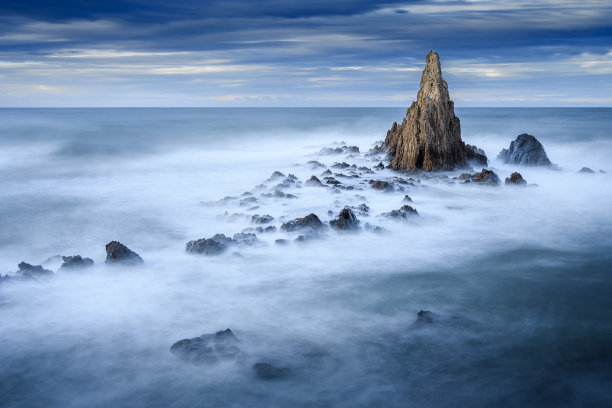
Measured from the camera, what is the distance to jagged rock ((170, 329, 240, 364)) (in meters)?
7.45

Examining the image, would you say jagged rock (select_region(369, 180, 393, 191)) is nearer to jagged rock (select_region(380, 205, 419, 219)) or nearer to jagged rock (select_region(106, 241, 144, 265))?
jagged rock (select_region(380, 205, 419, 219))

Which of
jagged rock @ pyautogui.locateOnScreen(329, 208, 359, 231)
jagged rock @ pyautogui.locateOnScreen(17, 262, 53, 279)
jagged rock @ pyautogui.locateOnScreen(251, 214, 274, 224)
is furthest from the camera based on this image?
jagged rock @ pyautogui.locateOnScreen(251, 214, 274, 224)

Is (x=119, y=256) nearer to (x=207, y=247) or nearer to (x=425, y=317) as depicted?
(x=207, y=247)

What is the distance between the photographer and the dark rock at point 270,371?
7.12m

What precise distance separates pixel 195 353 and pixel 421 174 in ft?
54.6

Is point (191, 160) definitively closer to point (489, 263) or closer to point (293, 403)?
point (489, 263)

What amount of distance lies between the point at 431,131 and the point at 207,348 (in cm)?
1766

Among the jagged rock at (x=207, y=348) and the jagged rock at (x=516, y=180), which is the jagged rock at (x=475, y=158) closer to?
the jagged rock at (x=516, y=180)

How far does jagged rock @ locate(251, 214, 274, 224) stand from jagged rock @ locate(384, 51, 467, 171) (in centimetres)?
991

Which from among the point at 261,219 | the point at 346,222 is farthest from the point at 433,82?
the point at 261,219

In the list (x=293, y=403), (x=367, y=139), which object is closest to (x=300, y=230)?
(x=293, y=403)

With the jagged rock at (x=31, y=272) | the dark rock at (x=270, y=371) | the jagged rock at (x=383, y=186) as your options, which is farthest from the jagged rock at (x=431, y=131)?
the dark rock at (x=270, y=371)

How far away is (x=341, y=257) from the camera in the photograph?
40.1ft

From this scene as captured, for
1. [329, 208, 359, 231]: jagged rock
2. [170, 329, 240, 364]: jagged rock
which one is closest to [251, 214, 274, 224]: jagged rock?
[329, 208, 359, 231]: jagged rock
